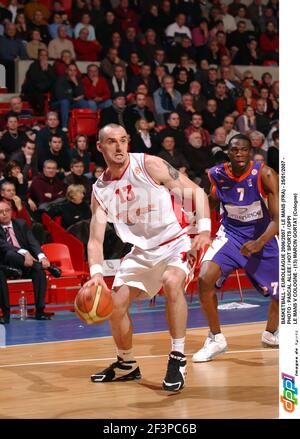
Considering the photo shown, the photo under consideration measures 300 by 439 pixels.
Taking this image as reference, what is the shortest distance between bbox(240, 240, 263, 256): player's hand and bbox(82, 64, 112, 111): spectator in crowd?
304 inches

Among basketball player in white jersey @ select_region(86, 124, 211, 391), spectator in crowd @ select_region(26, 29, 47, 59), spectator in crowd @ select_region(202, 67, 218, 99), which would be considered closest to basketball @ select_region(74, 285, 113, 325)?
basketball player in white jersey @ select_region(86, 124, 211, 391)

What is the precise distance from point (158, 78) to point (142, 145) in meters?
2.30

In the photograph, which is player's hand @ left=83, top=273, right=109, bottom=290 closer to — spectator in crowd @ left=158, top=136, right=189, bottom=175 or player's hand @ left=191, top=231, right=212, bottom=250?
player's hand @ left=191, top=231, right=212, bottom=250

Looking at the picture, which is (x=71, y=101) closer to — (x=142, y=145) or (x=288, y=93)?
(x=142, y=145)

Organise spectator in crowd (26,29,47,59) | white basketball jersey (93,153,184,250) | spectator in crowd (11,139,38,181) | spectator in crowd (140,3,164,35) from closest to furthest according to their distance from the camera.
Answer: white basketball jersey (93,153,184,250) → spectator in crowd (11,139,38,181) → spectator in crowd (26,29,47,59) → spectator in crowd (140,3,164,35)

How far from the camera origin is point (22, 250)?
428 inches

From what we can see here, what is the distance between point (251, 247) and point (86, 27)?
9400mm

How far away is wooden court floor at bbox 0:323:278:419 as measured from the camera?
20.3 feet

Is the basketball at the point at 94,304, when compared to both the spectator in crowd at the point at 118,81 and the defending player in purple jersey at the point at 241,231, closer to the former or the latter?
the defending player in purple jersey at the point at 241,231

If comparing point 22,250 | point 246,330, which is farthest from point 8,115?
point 246,330

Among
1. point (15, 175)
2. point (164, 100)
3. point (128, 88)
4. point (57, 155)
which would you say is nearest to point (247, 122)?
point (164, 100)

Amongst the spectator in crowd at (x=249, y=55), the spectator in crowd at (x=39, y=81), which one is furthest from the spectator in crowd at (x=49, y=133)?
the spectator in crowd at (x=249, y=55)

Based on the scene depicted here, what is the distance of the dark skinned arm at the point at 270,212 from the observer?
8.11m

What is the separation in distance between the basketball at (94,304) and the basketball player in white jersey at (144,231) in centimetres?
21
